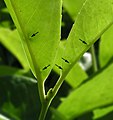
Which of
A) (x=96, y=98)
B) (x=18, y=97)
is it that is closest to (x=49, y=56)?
(x=96, y=98)

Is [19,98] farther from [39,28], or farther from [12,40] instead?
[39,28]

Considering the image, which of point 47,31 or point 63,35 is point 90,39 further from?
point 63,35

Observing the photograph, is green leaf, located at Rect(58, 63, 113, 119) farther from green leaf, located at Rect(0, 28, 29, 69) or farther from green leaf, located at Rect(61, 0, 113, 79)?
green leaf, located at Rect(0, 28, 29, 69)

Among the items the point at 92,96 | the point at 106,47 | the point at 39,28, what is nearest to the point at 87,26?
the point at 39,28

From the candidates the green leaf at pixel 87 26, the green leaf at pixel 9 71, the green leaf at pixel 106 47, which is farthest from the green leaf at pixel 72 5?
the green leaf at pixel 87 26

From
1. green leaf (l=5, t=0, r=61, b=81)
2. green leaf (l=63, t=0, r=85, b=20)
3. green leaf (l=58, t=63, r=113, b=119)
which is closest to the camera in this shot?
green leaf (l=5, t=0, r=61, b=81)

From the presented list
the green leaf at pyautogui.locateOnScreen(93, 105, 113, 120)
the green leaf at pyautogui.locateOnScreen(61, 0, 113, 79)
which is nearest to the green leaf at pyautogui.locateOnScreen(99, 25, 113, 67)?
the green leaf at pyautogui.locateOnScreen(93, 105, 113, 120)

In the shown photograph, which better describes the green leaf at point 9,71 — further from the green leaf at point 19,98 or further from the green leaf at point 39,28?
the green leaf at point 39,28

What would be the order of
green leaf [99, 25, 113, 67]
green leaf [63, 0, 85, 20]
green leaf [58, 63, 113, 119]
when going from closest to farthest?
green leaf [58, 63, 113, 119], green leaf [99, 25, 113, 67], green leaf [63, 0, 85, 20]
